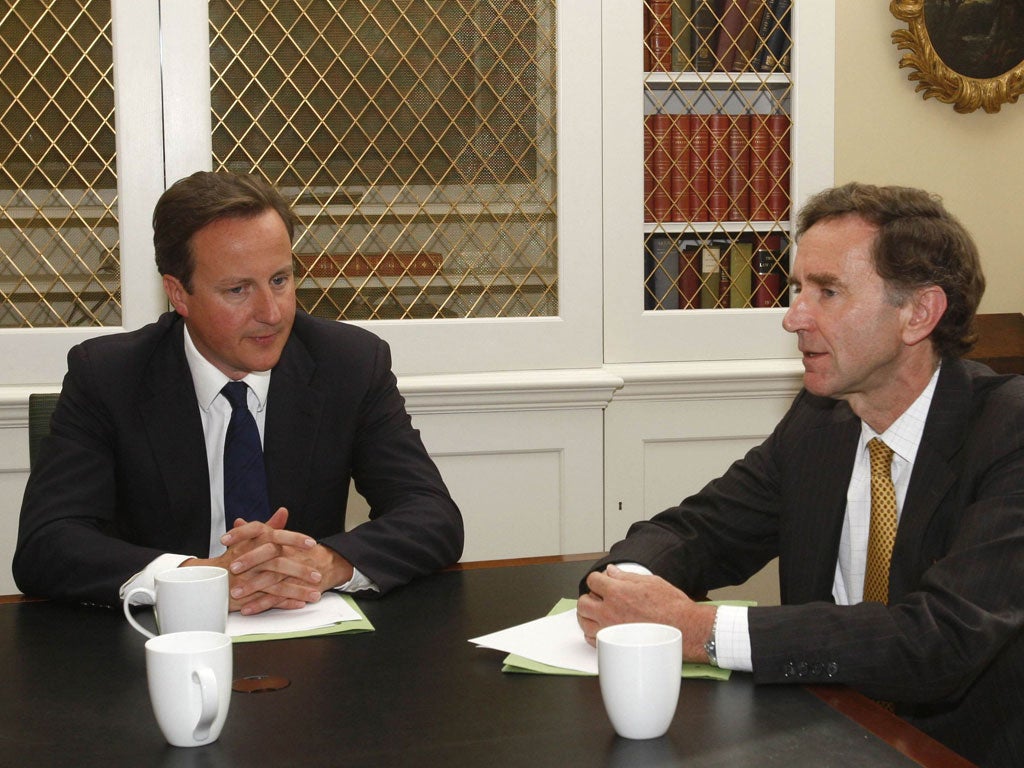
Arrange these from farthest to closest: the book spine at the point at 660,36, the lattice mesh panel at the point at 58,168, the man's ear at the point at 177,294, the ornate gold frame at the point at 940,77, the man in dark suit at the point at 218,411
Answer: the ornate gold frame at the point at 940,77 → the book spine at the point at 660,36 → the lattice mesh panel at the point at 58,168 → the man's ear at the point at 177,294 → the man in dark suit at the point at 218,411

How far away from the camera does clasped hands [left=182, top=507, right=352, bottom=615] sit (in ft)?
5.07

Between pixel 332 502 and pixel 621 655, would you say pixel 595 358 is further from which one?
pixel 621 655

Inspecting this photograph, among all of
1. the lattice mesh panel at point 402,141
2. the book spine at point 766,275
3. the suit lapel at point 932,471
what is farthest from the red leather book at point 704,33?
the suit lapel at point 932,471

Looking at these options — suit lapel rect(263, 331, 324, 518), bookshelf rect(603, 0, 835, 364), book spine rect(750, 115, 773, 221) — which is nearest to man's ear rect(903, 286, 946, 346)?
suit lapel rect(263, 331, 324, 518)

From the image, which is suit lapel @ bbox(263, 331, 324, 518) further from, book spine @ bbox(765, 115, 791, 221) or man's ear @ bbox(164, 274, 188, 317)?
book spine @ bbox(765, 115, 791, 221)

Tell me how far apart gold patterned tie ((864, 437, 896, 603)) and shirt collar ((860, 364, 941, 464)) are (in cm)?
2

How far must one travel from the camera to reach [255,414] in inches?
82.8

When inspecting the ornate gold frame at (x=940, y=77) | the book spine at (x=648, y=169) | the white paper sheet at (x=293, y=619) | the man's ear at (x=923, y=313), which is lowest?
the white paper sheet at (x=293, y=619)

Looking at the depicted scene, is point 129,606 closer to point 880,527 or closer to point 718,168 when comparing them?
point 880,527

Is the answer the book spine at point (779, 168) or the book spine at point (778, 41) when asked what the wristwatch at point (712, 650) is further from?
the book spine at point (778, 41)

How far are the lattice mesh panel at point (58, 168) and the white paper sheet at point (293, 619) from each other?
1.54 m

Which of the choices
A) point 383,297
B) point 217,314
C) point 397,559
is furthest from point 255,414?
point 383,297

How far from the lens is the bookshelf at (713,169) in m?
3.08

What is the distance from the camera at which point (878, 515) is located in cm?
166
